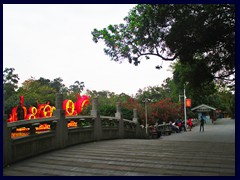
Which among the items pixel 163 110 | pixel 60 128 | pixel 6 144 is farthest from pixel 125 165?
pixel 163 110

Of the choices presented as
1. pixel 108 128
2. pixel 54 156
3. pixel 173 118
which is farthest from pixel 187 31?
pixel 173 118

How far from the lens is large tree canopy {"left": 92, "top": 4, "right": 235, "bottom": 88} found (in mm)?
9359

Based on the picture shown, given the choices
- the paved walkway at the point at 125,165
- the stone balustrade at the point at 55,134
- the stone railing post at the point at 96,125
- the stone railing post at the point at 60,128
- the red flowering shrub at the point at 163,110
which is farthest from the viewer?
the red flowering shrub at the point at 163,110

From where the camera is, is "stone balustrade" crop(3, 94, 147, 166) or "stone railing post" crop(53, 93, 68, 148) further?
"stone railing post" crop(53, 93, 68, 148)

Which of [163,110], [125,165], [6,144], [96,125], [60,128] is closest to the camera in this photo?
[125,165]

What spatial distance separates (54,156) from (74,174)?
2.14 meters

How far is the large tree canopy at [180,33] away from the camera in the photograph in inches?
368

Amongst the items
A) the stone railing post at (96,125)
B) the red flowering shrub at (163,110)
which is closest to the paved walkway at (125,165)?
the stone railing post at (96,125)

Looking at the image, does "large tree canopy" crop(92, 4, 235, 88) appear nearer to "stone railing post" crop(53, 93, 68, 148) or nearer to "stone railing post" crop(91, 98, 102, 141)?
"stone railing post" crop(91, 98, 102, 141)

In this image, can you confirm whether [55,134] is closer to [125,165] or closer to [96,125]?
[96,125]

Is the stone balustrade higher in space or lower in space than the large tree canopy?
lower

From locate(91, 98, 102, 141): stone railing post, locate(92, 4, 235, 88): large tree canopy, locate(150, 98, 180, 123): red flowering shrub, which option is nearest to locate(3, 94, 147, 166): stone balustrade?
locate(91, 98, 102, 141): stone railing post

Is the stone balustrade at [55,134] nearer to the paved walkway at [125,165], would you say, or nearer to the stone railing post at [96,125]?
the stone railing post at [96,125]

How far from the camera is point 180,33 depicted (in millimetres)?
9430
